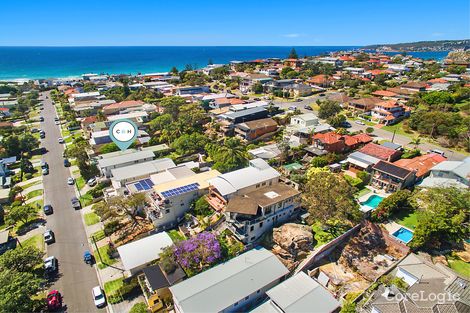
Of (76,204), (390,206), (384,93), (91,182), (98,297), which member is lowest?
(98,297)

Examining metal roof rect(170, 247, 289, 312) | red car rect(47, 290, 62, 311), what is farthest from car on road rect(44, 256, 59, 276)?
metal roof rect(170, 247, 289, 312)

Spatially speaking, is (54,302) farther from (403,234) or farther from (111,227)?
(403,234)

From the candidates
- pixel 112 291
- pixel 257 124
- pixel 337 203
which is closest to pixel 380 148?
pixel 337 203

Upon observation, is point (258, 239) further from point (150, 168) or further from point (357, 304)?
point (150, 168)

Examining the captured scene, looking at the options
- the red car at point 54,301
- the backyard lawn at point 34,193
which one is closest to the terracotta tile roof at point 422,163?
the red car at point 54,301

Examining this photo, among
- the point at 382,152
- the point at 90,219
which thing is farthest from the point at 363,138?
the point at 90,219

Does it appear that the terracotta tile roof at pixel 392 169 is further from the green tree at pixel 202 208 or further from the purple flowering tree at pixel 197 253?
the purple flowering tree at pixel 197 253
